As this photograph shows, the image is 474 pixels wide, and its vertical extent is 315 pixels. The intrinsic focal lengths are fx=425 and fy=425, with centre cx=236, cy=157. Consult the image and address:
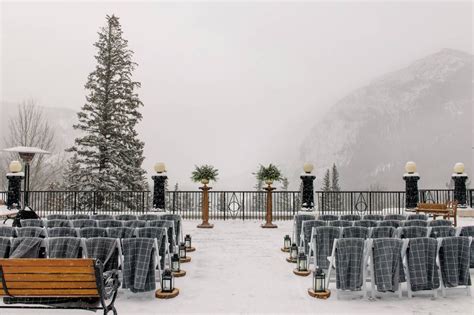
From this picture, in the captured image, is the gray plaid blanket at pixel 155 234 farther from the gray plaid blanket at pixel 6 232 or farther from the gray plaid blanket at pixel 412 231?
the gray plaid blanket at pixel 412 231

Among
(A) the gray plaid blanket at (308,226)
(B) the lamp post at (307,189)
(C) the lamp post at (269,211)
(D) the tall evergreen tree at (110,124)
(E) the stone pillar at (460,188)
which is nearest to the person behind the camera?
(A) the gray plaid blanket at (308,226)

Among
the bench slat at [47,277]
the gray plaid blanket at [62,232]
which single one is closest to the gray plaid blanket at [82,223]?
the gray plaid blanket at [62,232]

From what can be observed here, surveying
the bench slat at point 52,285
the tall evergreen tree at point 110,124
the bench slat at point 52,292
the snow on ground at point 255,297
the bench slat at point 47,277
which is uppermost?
the tall evergreen tree at point 110,124

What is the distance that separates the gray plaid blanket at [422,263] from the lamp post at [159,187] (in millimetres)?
11295

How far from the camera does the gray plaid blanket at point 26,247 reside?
5.81m

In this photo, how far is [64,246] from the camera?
5.95 m

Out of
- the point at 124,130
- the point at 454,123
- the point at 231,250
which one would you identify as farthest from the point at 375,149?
the point at 231,250

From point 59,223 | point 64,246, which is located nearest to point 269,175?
point 59,223

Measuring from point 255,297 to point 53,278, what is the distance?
2.82 metres

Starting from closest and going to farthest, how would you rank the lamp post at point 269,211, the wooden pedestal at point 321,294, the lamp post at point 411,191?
1. the wooden pedestal at point 321,294
2. the lamp post at point 269,211
3. the lamp post at point 411,191

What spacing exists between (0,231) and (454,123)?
8330 inches

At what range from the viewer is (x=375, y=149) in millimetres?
192875

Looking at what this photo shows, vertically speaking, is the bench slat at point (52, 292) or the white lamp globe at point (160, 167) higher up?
the white lamp globe at point (160, 167)

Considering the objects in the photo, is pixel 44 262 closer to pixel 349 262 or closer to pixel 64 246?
pixel 64 246
